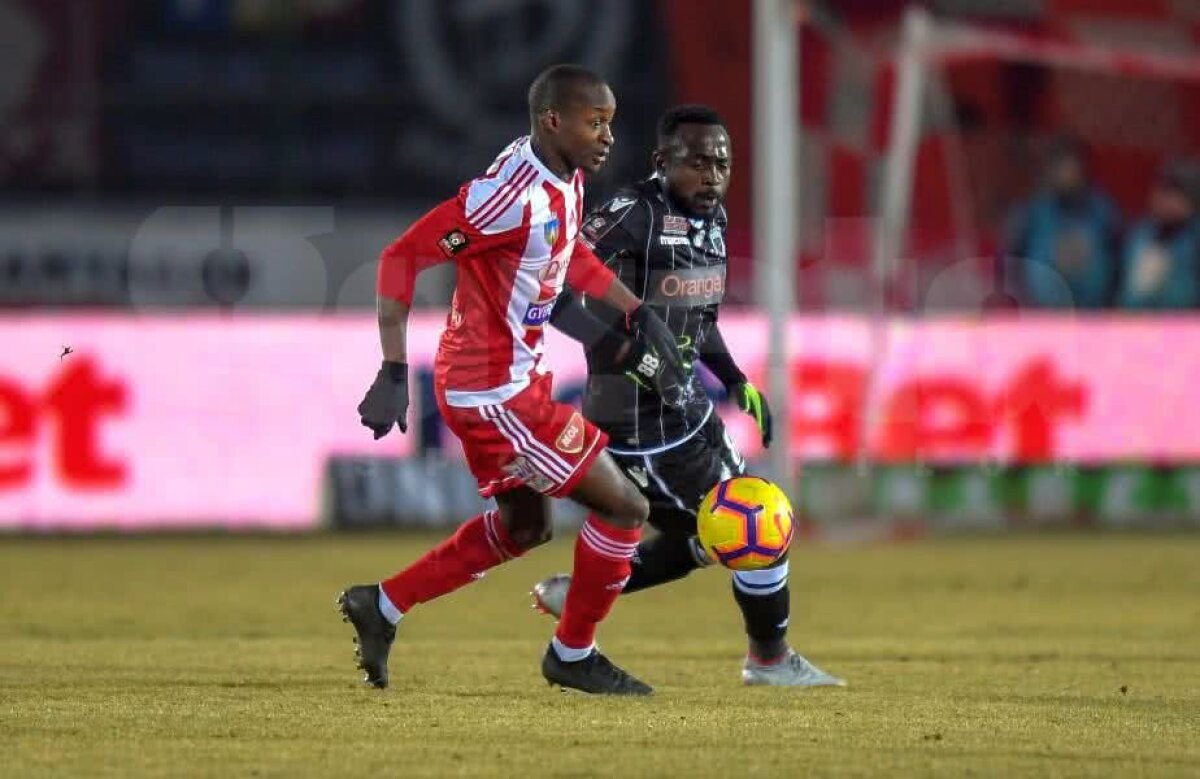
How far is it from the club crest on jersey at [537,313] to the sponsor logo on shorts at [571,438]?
0.32 metres

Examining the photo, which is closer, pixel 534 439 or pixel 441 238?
Result: pixel 441 238

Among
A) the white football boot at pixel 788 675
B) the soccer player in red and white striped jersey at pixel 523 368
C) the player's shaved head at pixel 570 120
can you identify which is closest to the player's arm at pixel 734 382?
the soccer player in red and white striped jersey at pixel 523 368

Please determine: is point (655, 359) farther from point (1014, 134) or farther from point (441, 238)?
point (1014, 134)

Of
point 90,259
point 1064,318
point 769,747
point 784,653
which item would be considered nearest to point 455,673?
point 784,653

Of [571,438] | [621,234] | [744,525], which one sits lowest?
[744,525]

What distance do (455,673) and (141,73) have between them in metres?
12.4

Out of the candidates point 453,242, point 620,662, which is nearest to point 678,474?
point 620,662

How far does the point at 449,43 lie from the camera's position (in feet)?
65.1

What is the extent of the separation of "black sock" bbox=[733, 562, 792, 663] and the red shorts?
0.99 metres

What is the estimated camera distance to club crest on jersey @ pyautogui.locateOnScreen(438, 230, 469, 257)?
23.8 feet

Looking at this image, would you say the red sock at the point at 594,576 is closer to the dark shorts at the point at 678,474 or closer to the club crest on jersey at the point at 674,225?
the dark shorts at the point at 678,474

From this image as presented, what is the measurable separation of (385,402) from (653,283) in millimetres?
1467

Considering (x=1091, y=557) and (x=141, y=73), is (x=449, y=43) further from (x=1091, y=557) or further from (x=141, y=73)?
(x=1091, y=557)

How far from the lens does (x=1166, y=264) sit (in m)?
17.1
